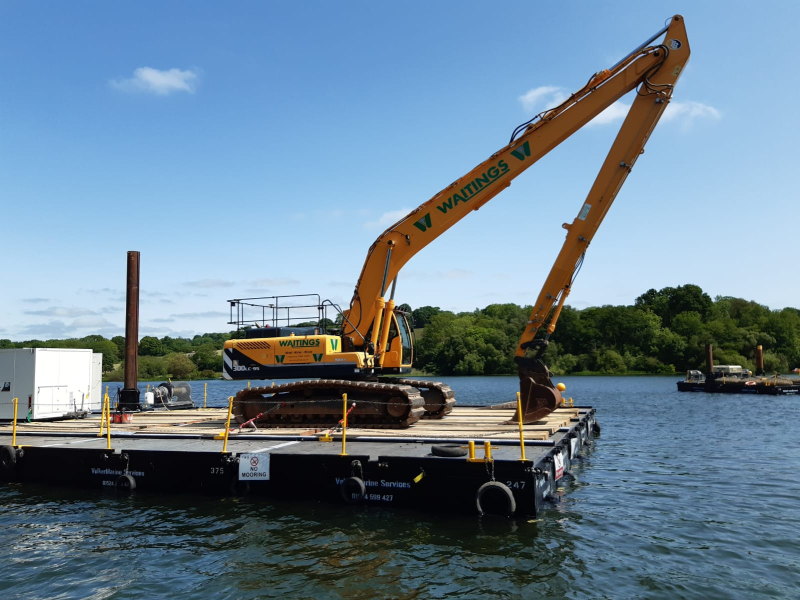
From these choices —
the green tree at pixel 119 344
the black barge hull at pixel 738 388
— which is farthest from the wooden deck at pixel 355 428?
the green tree at pixel 119 344

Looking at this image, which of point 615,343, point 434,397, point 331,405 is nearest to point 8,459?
point 331,405

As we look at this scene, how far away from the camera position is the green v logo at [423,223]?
1668 centimetres

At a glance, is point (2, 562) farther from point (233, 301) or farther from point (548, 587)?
point (233, 301)

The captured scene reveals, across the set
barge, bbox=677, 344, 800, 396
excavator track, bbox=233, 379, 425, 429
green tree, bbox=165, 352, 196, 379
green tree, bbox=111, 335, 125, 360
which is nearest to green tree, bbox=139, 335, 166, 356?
green tree, bbox=111, 335, 125, 360

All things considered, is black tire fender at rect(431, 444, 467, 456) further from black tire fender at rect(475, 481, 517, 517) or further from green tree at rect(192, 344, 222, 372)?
green tree at rect(192, 344, 222, 372)

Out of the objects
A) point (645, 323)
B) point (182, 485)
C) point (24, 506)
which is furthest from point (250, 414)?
point (645, 323)

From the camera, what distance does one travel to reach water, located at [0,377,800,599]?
26.2 feet

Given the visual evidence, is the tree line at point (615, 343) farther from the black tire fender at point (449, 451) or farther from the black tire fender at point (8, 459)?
the black tire fender at point (449, 451)

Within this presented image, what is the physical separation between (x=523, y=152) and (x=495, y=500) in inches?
364

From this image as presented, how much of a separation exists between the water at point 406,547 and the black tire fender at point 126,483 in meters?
0.27

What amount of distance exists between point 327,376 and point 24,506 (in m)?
7.12

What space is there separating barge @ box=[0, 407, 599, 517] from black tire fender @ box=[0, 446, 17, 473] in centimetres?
3

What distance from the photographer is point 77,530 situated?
1059 cm

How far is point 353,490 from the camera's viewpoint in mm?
11070
